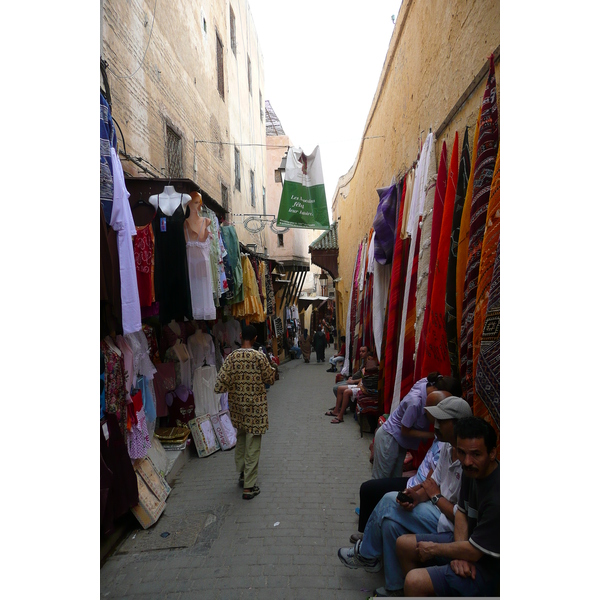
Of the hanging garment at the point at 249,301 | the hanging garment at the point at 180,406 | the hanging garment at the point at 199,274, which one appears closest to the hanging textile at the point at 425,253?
the hanging garment at the point at 199,274

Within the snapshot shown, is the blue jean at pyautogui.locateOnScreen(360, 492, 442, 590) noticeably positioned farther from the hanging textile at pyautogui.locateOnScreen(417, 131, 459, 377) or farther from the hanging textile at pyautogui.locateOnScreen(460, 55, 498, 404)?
the hanging textile at pyautogui.locateOnScreen(417, 131, 459, 377)

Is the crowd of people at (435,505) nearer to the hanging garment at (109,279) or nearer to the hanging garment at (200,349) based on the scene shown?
the hanging garment at (109,279)

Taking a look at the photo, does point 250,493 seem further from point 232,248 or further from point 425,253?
point 232,248

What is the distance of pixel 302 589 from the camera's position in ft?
9.80

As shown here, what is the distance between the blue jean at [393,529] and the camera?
273 centimetres

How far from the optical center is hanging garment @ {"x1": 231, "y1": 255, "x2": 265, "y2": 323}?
26.0 feet

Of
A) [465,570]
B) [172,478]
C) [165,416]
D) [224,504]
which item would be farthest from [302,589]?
[165,416]

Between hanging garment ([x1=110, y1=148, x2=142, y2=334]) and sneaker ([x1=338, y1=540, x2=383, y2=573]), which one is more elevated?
hanging garment ([x1=110, y1=148, x2=142, y2=334])

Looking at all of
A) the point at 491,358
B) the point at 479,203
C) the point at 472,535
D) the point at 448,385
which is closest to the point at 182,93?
the point at 479,203

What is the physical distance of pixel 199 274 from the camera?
487 centimetres

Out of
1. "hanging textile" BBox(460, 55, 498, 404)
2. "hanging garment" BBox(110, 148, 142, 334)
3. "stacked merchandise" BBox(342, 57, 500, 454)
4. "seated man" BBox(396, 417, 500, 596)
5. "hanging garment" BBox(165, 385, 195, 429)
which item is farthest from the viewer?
"hanging garment" BBox(165, 385, 195, 429)

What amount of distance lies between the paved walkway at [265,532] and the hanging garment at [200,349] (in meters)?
1.53

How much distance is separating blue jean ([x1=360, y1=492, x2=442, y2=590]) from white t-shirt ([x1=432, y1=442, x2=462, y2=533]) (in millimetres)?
103

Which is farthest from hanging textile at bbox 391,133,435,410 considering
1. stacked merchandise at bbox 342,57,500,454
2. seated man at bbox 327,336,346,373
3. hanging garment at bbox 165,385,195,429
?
seated man at bbox 327,336,346,373
